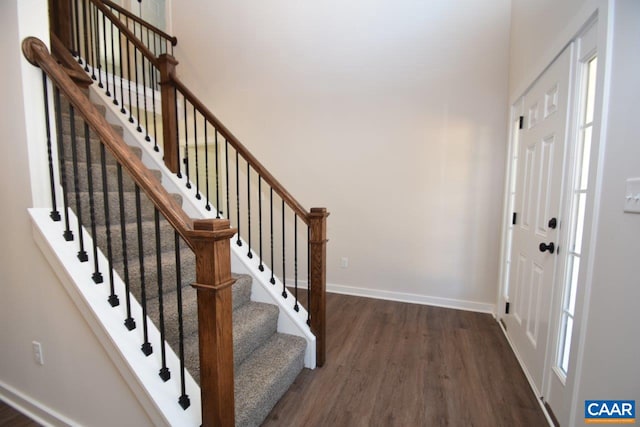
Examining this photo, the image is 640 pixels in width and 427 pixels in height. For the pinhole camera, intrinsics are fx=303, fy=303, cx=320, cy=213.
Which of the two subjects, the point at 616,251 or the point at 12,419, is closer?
the point at 616,251

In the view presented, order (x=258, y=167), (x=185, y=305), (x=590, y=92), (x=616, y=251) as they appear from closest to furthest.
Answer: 1. (x=616, y=251)
2. (x=590, y=92)
3. (x=185, y=305)
4. (x=258, y=167)

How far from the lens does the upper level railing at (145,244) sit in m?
1.06

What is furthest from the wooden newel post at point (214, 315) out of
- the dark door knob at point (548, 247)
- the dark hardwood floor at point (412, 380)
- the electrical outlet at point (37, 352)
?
the dark door knob at point (548, 247)

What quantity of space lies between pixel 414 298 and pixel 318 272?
1.74m

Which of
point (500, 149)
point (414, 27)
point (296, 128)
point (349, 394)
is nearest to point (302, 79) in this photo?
point (296, 128)

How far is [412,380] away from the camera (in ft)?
6.60

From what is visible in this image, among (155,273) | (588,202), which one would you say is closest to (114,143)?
(155,273)

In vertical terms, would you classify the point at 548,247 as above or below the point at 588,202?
below

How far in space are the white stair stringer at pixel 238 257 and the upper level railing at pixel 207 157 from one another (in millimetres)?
32

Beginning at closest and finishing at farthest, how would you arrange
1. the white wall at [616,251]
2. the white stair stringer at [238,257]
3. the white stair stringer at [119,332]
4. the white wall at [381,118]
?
the white wall at [616,251] → the white stair stringer at [119,332] → the white stair stringer at [238,257] → the white wall at [381,118]

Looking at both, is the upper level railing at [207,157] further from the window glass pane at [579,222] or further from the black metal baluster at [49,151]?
the window glass pane at [579,222]

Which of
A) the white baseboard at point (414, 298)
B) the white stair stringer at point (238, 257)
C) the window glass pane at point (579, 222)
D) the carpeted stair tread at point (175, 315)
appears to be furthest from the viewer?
the white baseboard at point (414, 298)

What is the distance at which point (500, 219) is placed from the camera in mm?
2977

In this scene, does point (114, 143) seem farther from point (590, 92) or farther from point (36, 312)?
point (590, 92)
